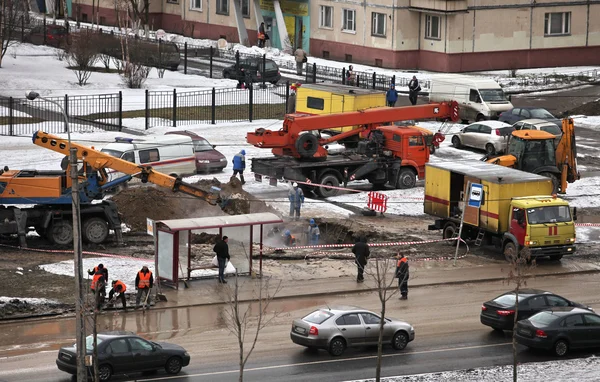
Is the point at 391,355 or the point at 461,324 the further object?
the point at 461,324

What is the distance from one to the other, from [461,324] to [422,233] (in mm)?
9978

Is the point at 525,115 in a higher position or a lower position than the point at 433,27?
lower

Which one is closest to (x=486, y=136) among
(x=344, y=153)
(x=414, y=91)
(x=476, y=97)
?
(x=476, y=97)

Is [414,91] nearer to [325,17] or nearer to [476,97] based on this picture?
[476,97]

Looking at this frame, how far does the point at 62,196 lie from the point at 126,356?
12342 millimetres

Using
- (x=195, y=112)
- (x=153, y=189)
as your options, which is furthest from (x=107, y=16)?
(x=153, y=189)

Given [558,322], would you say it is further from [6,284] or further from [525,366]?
[6,284]

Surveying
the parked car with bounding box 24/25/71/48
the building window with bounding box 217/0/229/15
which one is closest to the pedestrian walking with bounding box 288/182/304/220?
the parked car with bounding box 24/25/71/48

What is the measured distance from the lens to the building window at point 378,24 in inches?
2859

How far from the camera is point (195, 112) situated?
6025 cm

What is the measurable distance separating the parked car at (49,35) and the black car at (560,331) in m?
52.0

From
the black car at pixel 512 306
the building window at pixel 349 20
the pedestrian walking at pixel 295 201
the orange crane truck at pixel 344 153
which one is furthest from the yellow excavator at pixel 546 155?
the building window at pixel 349 20

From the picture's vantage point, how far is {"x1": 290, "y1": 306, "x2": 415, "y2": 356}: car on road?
28797mm

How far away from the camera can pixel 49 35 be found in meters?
78.5
